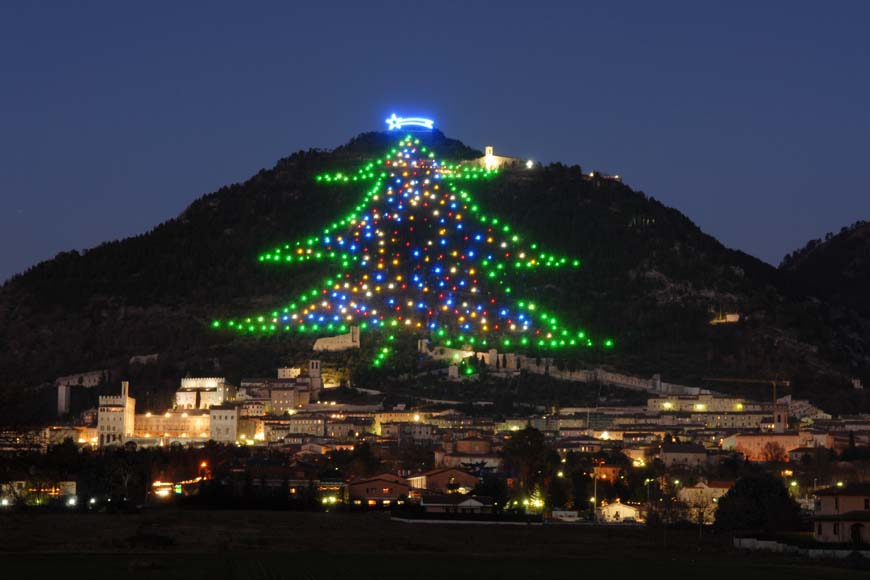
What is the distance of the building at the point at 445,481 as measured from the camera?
115 metres

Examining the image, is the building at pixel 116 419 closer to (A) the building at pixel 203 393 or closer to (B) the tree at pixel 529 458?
(A) the building at pixel 203 393

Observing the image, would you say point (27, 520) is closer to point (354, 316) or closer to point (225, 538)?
point (225, 538)

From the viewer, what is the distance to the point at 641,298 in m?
196

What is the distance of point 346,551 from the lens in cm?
6981

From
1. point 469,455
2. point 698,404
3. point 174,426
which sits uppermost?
point 698,404

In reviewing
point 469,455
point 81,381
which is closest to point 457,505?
point 469,455

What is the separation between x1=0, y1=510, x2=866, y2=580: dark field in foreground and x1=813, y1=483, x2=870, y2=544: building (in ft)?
13.2

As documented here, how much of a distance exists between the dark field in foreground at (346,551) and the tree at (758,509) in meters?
2.12

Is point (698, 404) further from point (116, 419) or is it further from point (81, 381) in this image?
point (81, 381)

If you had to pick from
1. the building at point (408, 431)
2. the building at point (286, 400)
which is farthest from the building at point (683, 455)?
the building at point (286, 400)

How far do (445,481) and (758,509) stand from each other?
1350 inches

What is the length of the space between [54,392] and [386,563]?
117114 millimetres

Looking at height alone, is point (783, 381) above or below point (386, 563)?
above

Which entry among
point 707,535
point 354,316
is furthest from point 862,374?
point 707,535
